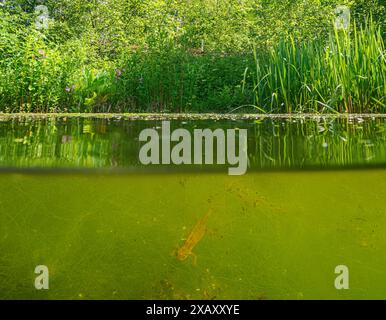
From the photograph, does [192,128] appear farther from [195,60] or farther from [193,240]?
[195,60]

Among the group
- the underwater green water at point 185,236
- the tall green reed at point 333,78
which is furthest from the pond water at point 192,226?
the tall green reed at point 333,78

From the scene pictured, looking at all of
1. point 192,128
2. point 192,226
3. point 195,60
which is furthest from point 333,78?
point 192,226

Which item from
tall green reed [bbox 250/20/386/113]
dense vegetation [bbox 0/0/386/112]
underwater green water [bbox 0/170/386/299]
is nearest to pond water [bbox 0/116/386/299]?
underwater green water [bbox 0/170/386/299]

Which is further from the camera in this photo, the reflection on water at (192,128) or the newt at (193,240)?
the reflection on water at (192,128)

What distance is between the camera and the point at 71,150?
2699 millimetres

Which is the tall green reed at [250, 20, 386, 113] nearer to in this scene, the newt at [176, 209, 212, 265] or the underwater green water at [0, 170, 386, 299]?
the underwater green water at [0, 170, 386, 299]

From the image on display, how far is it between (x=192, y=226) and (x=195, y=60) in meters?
6.98

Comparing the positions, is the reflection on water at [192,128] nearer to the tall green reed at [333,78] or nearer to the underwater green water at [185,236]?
the underwater green water at [185,236]

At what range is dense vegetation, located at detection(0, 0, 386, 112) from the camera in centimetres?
577

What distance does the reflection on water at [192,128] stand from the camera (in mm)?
2355

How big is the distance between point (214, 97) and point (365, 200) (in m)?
5.89

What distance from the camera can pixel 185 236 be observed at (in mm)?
1768

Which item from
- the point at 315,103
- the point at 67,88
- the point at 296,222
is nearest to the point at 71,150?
the point at 296,222
